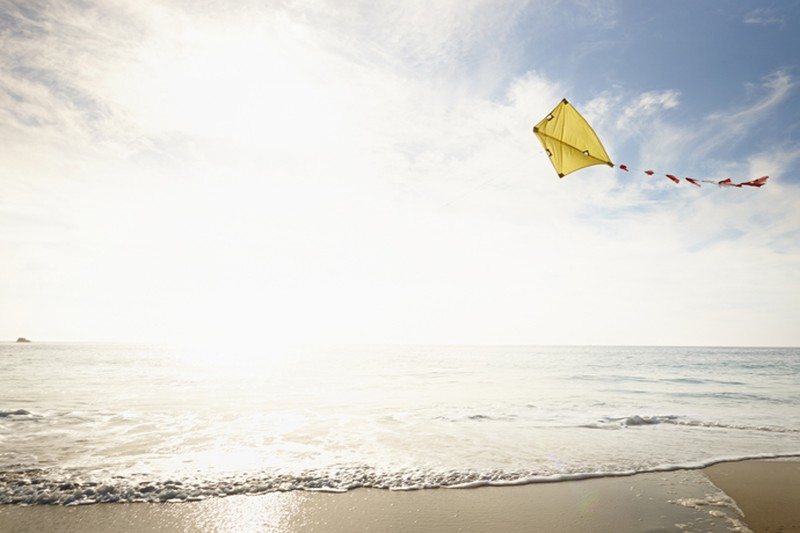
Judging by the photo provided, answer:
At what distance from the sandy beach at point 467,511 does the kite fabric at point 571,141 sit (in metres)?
5.08

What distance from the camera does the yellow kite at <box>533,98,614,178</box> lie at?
299 inches

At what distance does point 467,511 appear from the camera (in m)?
5.67

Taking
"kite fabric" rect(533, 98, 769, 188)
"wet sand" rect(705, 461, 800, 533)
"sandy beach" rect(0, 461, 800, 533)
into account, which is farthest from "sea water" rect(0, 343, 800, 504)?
"kite fabric" rect(533, 98, 769, 188)

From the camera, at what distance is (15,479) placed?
6555 millimetres

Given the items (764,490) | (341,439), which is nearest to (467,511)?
(341,439)

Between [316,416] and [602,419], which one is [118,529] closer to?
[316,416]

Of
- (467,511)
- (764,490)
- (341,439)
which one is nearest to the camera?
(467,511)

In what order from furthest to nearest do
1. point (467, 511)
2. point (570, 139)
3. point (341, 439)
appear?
point (341, 439) → point (570, 139) → point (467, 511)

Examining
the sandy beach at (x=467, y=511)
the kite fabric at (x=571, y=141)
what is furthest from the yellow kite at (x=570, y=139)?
the sandy beach at (x=467, y=511)

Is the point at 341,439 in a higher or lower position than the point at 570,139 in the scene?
lower

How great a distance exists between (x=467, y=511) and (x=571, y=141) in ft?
20.8

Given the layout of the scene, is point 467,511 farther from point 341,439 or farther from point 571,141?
point 571,141

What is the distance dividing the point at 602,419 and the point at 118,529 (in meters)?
12.2

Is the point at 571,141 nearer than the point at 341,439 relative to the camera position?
Yes
